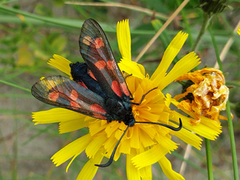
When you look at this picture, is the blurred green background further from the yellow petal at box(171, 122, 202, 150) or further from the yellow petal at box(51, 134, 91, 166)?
the yellow petal at box(171, 122, 202, 150)

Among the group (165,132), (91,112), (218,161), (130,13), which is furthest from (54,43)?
(218,161)

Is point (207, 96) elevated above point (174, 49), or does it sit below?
below

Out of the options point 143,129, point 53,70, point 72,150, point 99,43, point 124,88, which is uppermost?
point 99,43

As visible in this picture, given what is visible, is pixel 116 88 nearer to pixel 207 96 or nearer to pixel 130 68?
pixel 130 68

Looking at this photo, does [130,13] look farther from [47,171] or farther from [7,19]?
[47,171]

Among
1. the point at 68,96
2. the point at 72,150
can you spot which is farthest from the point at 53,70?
the point at 68,96

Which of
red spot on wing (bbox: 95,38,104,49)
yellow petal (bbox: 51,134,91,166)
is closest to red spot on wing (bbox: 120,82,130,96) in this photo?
red spot on wing (bbox: 95,38,104,49)
